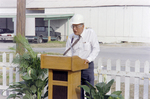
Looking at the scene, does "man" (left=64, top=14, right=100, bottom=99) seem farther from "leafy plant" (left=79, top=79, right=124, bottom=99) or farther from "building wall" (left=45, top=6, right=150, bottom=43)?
"building wall" (left=45, top=6, right=150, bottom=43)

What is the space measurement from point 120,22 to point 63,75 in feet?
74.4

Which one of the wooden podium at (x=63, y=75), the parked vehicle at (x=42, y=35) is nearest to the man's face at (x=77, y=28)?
the wooden podium at (x=63, y=75)

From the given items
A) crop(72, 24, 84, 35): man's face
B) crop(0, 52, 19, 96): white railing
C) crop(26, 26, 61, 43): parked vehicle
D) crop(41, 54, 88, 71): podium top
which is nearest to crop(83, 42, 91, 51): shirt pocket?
crop(72, 24, 84, 35): man's face

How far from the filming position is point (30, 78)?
4.43 metres

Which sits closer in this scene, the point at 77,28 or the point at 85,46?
the point at 77,28

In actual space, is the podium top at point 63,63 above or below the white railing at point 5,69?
above

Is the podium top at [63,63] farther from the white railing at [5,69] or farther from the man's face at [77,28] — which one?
the white railing at [5,69]

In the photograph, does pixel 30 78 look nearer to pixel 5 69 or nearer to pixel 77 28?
pixel 77 28

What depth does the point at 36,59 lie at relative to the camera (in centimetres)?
480

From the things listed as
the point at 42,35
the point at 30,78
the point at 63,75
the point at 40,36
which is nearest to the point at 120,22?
the point at 42,35

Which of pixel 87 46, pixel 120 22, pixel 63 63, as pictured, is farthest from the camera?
pixel 120 22

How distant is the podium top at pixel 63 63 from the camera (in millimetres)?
3268

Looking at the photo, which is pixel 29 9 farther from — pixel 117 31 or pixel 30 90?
pixel 30 90

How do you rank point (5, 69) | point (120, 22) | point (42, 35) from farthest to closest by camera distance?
point (42, 35)
point (120, 22)
point (5, 69)
